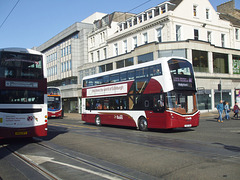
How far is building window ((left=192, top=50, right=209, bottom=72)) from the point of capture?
104 feet

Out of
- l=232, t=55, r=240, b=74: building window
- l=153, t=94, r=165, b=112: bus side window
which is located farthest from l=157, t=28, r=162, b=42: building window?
l=153, t=94, r=165, b=112: bus side window

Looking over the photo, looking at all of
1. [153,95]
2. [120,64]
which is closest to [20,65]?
[153,95]

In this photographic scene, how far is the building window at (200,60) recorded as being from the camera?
31.7 metres

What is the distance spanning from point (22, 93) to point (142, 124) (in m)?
8.03

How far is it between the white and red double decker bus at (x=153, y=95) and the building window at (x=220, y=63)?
20155 millimetres

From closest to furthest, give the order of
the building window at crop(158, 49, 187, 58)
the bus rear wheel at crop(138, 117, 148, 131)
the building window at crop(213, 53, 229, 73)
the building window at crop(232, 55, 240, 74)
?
the bus rear wheel at crop(138, 117, 148, 131), the building window at crop(158, 49, 187, 58), the building window at crop(213, 53, 229, 73), the building window at crop(232, 55, 240, 74)

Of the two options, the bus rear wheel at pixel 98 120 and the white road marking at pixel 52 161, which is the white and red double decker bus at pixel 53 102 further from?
the white road marking at pixel 52 161

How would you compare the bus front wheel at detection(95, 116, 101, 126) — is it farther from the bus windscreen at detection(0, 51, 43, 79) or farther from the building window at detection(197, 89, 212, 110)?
the building window at detection(197, 89, 212, 110)

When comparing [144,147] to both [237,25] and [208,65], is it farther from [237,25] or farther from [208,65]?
[237,25]

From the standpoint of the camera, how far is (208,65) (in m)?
33.5

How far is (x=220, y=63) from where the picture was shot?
3509cm

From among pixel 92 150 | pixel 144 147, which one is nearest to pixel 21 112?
pixel 92 150

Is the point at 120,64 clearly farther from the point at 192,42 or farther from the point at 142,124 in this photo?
the point at 142,124

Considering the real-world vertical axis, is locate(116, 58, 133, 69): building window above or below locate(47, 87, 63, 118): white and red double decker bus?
above
